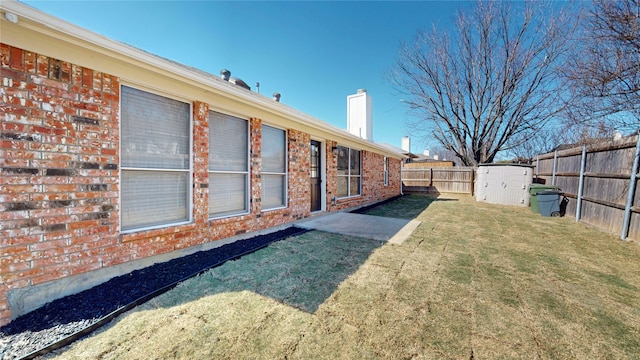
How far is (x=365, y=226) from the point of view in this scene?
19.8ft

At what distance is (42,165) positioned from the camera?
2.41m

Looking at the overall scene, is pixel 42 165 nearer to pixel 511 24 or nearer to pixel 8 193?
pixel 8 193

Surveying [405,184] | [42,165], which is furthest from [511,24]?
[42,165]

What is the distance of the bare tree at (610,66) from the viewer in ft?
16.5

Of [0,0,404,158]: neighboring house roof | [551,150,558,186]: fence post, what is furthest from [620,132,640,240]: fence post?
[0,0,404,158]: neighboring house roof

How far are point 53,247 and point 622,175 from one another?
1014 centimetres

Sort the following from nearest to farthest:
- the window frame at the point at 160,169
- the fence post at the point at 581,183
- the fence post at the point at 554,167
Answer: the window frame at the point at 160,169 < the fence post at the point at 581,183 < the fence post at the point at 554,167

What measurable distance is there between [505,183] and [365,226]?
30.1 feet

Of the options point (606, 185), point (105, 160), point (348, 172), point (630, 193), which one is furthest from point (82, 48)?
point (606, 185)

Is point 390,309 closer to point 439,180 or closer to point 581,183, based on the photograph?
point 581,183

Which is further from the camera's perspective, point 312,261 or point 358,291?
point 312,261

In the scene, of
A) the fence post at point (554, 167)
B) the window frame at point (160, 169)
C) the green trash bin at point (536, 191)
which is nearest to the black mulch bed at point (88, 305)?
the window frame at point (160, 169)

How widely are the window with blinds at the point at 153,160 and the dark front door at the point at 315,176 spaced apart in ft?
12.1

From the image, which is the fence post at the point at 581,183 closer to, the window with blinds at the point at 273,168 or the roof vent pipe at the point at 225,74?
the window with blinds at the point at 273,168
